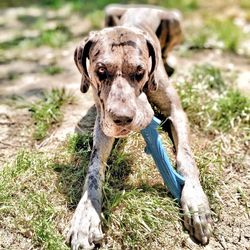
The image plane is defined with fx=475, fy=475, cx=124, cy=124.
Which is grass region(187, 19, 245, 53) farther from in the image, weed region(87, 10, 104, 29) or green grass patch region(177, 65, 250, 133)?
weed region(87, 10, 104, 29)

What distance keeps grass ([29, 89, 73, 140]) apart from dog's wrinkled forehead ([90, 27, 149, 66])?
45.4 inches

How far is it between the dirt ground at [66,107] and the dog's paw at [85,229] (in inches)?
13.1

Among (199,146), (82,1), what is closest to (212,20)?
(82,1)

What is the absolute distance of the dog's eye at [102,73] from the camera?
3152 mm

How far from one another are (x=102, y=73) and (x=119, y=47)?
21 centimetres

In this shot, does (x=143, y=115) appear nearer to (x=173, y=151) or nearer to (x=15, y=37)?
(x=173, y=151)

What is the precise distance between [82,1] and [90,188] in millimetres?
5081

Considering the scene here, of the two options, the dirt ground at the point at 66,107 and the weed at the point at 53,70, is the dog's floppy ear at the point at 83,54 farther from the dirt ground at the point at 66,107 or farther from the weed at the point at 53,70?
the weed at the point at 53,70

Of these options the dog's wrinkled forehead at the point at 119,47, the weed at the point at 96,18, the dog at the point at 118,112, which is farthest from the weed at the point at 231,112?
the weed at the point at 96,18

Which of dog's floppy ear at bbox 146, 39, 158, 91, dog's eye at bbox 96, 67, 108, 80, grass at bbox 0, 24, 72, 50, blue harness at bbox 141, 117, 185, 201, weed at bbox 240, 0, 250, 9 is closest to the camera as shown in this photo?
dog's eye at bbox 96, 67, 108, 80

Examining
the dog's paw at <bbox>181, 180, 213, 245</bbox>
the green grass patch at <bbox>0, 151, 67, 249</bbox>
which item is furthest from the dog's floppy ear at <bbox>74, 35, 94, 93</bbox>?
the dog's paw at <bbox>181, 180, 213, 245</bbox>

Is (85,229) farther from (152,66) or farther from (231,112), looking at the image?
(231,112)

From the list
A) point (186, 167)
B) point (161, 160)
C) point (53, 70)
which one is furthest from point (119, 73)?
point (53, 70)

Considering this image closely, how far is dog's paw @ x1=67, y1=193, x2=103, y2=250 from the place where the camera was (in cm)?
292
